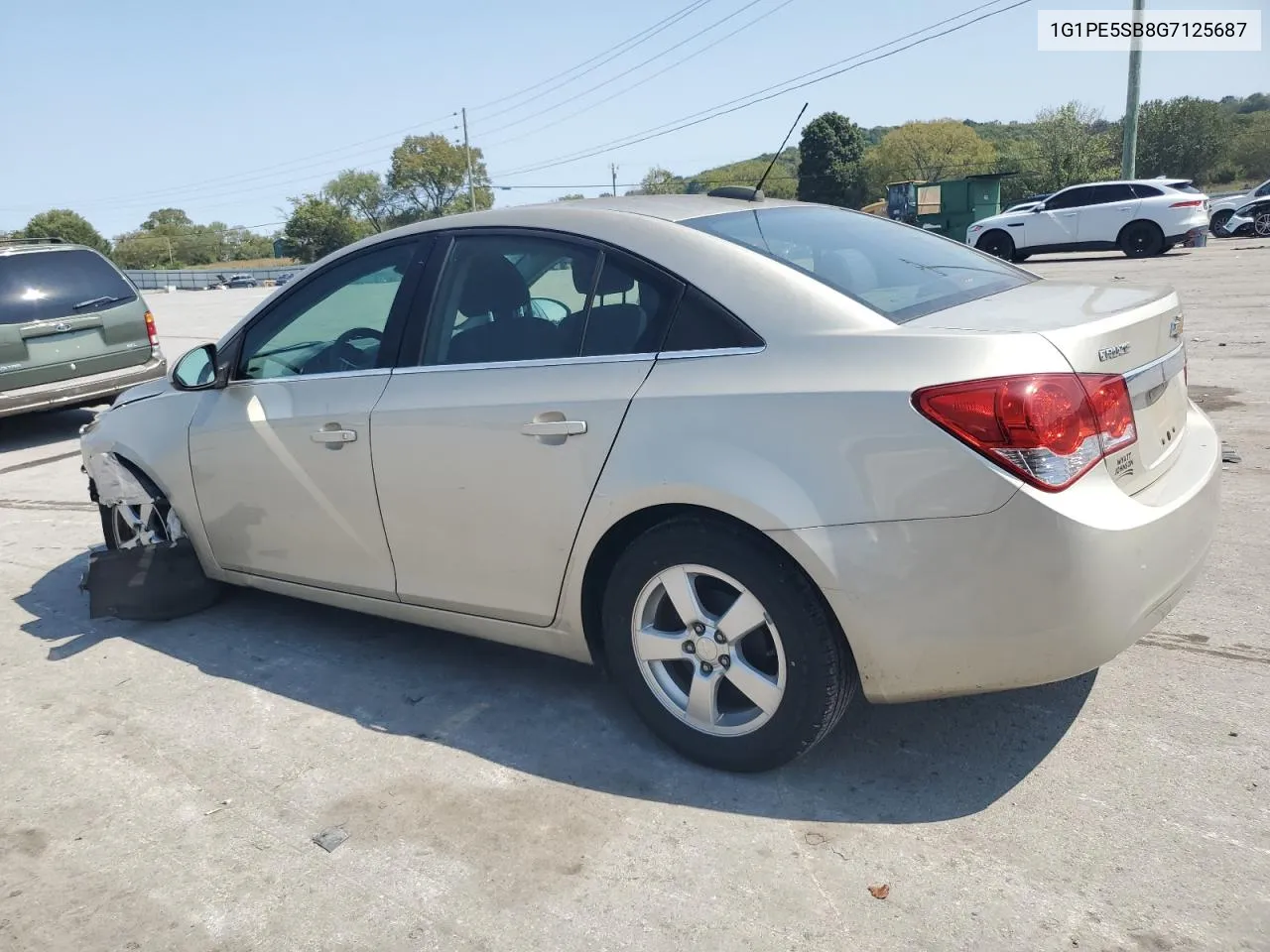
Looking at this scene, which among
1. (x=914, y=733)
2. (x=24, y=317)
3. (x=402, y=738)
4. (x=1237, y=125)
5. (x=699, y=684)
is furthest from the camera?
(x=1237, y=125)

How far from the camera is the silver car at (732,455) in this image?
2.37 m

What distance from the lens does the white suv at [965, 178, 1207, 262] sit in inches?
794

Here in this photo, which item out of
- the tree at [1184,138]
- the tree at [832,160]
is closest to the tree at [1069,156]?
the tree at [1184,138]

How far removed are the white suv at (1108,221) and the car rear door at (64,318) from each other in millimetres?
15621

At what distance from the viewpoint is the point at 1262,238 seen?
25.5 m

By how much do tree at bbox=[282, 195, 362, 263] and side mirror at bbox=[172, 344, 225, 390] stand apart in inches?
3392

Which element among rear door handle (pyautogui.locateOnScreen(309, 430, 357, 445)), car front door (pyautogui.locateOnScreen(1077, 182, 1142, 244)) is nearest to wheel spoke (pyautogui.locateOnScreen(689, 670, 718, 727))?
rear door handle (pyautogui.locateOnScreen(309, 430, 357, 445))

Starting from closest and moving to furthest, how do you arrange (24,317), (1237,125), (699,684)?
(699,684) → (24,317) → (1237,125)

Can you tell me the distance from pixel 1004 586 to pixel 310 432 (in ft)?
8.04

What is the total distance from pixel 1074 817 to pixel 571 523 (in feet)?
5.16

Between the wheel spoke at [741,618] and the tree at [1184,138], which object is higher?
the tree at [1184,138]

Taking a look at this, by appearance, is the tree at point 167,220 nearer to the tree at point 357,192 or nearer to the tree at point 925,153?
the tree at point 357,192

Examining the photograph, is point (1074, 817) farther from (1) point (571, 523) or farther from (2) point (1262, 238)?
(2) point (1262, 238)

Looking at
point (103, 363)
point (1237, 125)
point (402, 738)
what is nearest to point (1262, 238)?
point (103, 363)
